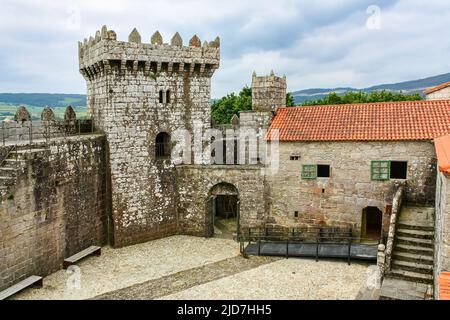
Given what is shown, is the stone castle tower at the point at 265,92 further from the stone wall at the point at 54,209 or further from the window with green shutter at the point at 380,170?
the stone wall at the point at 54,209

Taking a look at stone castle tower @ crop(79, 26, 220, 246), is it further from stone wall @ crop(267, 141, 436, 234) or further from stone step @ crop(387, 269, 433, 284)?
stone step @ crop(387, 269, 433, 284)

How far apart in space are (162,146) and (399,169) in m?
10.3

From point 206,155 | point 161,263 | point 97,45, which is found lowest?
point 161,263

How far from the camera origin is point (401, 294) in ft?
41.5

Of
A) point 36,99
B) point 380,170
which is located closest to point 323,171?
point 380,170

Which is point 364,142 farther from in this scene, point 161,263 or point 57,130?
point 57,130

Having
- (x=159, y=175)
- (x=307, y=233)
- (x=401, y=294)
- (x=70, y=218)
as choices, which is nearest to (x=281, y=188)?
(x=307, y=233)

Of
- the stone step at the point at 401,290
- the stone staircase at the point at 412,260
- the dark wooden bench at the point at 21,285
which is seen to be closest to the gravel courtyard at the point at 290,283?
the stone step at the point at 401,290

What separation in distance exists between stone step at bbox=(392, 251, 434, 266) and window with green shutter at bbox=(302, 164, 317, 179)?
483 centimetres

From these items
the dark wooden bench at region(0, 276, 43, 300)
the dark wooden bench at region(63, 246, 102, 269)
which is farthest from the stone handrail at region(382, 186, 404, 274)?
the dark wooden bench at region(0, 276, 43, 300)

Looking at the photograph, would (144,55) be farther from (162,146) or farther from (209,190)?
→ (209,190)

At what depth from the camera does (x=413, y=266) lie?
13.9 meters

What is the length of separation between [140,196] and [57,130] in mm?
4431

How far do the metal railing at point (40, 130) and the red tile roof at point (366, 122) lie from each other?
26.9 feet
